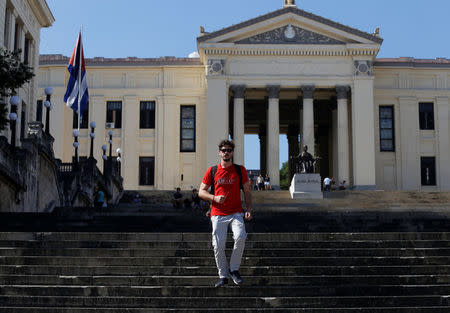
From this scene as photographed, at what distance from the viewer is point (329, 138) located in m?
53.6

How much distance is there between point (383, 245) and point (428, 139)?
37.9 m

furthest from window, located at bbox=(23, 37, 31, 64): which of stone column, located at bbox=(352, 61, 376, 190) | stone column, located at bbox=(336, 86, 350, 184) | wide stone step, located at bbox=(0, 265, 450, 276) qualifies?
wide stone step, located at bbox=(0, 265, 450, 276)

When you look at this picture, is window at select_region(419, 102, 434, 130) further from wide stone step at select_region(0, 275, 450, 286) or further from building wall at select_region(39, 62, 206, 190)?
wide stone step at select_region(0, 275, 450, 286)

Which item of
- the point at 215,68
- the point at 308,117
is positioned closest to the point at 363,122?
the point at 308,117

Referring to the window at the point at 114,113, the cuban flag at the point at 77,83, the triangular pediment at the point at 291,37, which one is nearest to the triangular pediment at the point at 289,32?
the triangular pediment at the point at 291,37

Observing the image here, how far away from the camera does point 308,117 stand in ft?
146

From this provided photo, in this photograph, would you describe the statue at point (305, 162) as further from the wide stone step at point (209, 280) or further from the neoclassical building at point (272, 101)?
the wide stone step at point (209, 280)

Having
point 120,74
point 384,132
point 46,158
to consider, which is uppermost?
point 120,74

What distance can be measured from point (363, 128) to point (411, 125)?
502 centimetres

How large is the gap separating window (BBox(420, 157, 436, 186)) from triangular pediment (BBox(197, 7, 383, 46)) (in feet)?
30.5

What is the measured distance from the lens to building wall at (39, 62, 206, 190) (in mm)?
46438

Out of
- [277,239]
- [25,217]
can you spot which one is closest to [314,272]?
[277,239]

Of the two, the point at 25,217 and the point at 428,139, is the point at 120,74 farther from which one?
the point at 25,217

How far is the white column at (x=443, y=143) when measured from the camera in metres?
47.1
